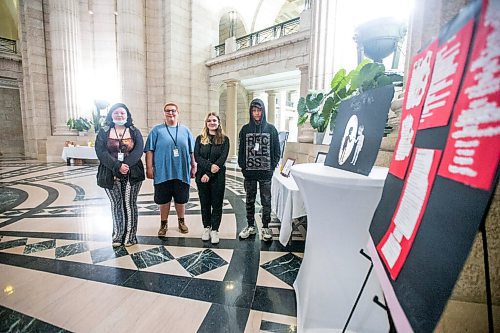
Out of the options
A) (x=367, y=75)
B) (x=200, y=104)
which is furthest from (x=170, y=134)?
(x=200, y=104)

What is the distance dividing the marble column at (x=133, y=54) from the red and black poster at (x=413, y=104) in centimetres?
1118

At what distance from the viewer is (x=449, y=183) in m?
0.50

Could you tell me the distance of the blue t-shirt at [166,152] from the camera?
286 cm

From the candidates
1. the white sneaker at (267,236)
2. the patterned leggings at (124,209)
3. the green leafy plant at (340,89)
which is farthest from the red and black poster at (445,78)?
the patterned leggings at (124,209)

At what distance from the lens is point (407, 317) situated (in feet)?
1.75

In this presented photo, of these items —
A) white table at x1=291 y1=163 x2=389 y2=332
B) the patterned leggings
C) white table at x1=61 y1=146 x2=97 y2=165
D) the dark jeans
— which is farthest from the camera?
white table at x1=61 y1=146 x2=97 y2=165

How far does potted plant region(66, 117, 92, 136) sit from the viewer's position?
10.4 m

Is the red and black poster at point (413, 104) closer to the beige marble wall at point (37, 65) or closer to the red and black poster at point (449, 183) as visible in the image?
the red and black poster at point (449, 183)

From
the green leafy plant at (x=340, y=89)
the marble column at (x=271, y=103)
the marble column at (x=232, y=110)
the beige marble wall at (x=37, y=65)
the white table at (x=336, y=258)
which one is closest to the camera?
the white table at (x=336, y=258)

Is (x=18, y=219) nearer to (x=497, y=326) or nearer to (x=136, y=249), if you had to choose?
(x=136, y=249)

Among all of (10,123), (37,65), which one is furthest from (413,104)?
(10,123)

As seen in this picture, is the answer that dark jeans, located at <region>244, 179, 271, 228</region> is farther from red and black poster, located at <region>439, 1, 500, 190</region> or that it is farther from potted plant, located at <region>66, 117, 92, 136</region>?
potted plant, located at <region>66, 117, 92, 136</region>

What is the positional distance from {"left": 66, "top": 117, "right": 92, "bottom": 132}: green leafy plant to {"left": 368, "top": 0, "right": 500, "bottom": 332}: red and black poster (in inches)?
494

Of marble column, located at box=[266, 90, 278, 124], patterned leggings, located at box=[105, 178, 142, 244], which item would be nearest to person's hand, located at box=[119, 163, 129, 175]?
patterned leggings, located at box=[105, 178, 142, 244]
